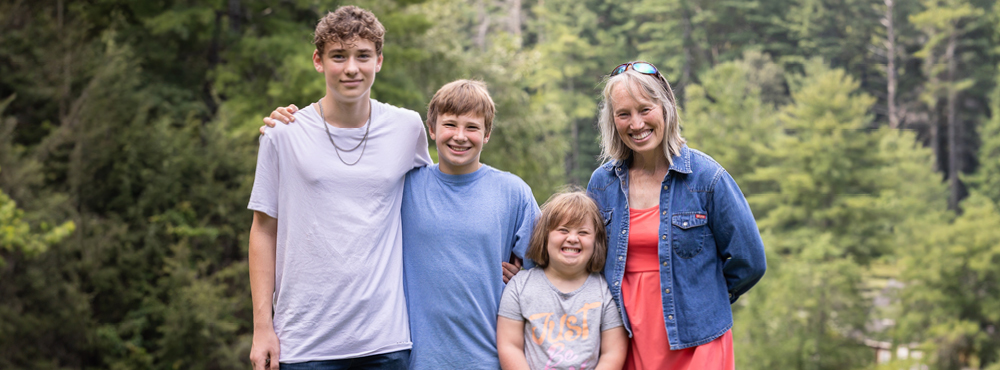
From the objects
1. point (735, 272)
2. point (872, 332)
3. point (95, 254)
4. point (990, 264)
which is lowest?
point (872, 332)

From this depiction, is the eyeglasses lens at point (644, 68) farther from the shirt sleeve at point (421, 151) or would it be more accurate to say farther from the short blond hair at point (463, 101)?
the shirt sleeve at point (421, 151)

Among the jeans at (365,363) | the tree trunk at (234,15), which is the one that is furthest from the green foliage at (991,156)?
the jeans at (365,363)

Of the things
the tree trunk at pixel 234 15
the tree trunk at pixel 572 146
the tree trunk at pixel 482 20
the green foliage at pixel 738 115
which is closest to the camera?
the tree trunk at pixel 234 15

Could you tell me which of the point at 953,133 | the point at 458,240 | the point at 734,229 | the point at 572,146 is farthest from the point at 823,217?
the point at 458,240

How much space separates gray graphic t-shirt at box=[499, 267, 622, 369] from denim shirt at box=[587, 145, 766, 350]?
0.24ft

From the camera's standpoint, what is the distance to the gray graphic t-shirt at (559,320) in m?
2.43

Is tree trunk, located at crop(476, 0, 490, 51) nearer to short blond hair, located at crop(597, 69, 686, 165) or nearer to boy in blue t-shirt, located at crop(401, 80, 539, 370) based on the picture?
short blond hair, located at crop(597, 69, 686, 165)

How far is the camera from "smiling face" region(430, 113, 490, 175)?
8.04ft

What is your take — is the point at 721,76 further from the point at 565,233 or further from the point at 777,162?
the point at 565,233

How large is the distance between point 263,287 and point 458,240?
0.61m

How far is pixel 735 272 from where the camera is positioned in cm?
254

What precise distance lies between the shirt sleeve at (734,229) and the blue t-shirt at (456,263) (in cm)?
60

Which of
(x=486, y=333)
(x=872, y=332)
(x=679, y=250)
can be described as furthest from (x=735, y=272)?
(x=872, y=332)

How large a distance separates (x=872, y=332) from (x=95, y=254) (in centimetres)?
1690
